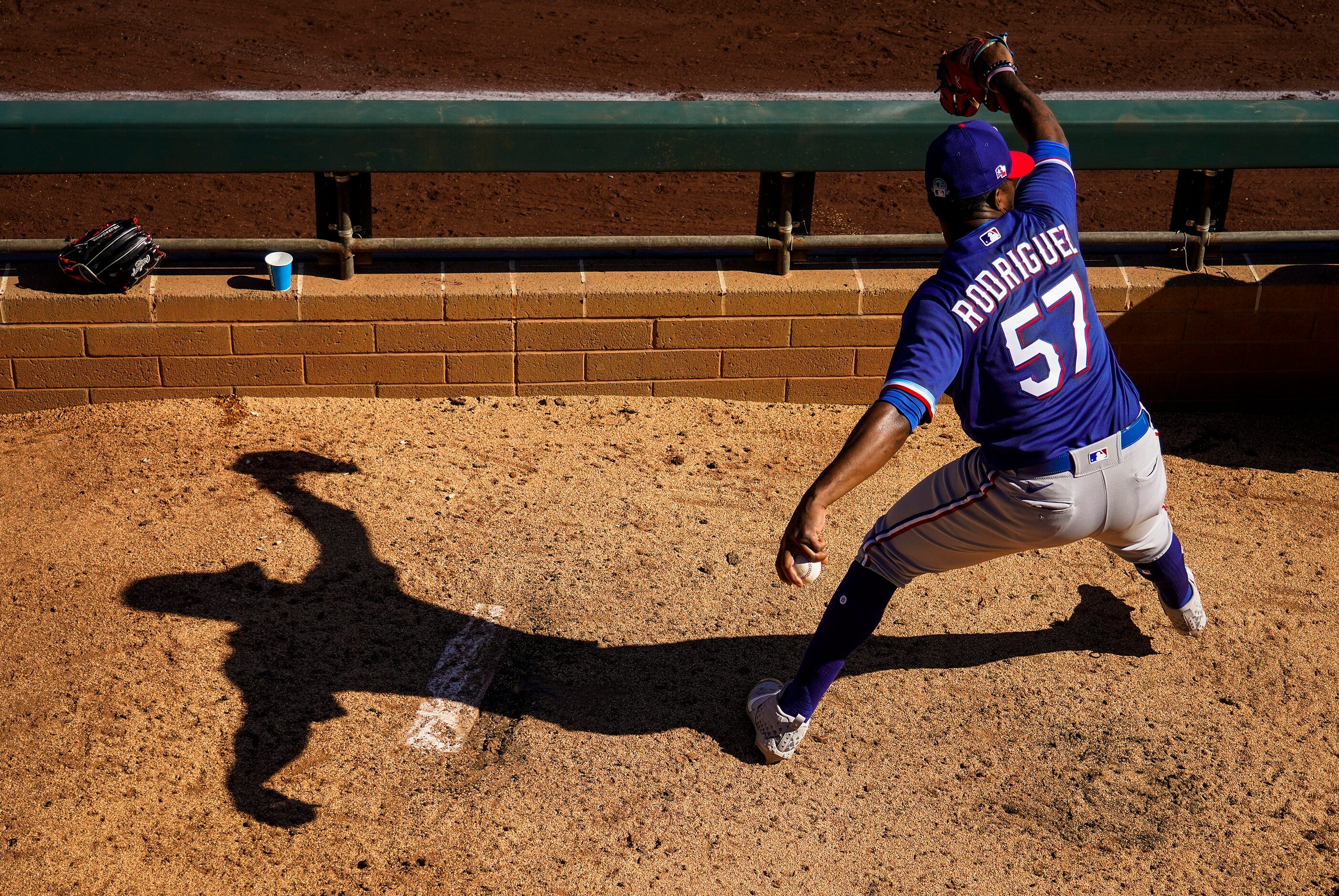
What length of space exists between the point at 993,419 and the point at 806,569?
2.30ft

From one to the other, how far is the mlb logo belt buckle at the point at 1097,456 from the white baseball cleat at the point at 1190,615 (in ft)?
2.85

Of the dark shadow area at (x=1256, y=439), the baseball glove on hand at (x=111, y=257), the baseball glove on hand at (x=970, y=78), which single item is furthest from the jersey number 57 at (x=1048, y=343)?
the baseball glove on hand at (x=111, y=257)

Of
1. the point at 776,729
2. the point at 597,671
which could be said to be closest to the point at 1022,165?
the point at 776,729

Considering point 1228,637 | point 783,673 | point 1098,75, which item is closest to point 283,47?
point 1098,75

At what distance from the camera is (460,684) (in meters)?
4.23

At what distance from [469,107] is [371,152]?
0.44 m

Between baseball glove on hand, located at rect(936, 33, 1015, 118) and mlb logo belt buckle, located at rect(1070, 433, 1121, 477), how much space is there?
128cm

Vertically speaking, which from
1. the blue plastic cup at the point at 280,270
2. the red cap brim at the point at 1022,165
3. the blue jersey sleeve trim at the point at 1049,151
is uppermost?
the blue jersey sleeve trim at the point at 1049,151

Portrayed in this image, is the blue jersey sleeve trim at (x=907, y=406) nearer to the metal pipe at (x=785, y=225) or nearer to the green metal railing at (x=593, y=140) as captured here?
the green metal railing at (x=593, y=140)

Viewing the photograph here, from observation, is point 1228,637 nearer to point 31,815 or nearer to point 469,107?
point 469,107

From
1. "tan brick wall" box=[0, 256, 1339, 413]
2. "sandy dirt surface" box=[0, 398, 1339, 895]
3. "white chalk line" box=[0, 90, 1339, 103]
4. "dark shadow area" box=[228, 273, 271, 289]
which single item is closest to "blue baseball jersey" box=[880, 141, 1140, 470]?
"sandy dirt surface" box=[0, 398, 1339, 895]

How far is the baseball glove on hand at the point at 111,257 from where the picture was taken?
5.09 meters

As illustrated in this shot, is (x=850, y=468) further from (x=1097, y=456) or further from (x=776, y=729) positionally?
(x=776, y=729)

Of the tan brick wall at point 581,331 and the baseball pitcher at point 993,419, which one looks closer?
the baseball pitcher at point 993,419
